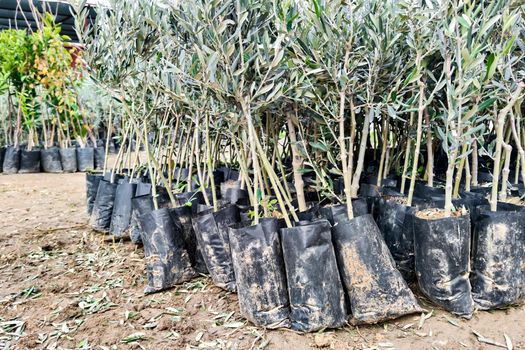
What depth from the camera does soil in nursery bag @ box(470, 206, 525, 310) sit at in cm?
199

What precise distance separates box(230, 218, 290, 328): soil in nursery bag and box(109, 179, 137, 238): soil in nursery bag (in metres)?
1.75

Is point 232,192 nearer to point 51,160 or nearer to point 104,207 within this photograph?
point 104,207

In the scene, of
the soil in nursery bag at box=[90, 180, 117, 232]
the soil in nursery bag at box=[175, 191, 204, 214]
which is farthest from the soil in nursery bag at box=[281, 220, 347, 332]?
the soil in nursery bag at box=[90, 180, 117, 232]

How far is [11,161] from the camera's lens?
739 cm

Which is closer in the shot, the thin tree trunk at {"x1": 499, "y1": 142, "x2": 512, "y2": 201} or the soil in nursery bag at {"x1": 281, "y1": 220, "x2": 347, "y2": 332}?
the soil in nursery bag at {"x1": 281, "y1": 220, "x2": 347, "y2": 332}

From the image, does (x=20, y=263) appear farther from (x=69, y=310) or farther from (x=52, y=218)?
(x=52, y=218)

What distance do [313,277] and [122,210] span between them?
2098mm

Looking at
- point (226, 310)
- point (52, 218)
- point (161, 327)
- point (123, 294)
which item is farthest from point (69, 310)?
point (52, 218)

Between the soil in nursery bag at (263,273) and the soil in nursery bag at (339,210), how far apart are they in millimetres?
405

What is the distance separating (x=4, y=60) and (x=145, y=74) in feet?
18.1

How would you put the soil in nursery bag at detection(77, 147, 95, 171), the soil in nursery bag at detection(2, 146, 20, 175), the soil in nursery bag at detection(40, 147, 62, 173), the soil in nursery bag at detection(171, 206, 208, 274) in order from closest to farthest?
1. the soil in nursery bag at detection(171, 206, 208, 274)
2. the soil in nursery bag at detection(2, 146, 20, 175)
3. the soil in nursery bag at detection(40, 147, 62, 173)
4. the soil in nursery bag at detection(77, 147, 95, 171)

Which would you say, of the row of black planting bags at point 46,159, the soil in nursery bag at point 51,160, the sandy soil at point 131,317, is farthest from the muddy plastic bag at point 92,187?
the soil in nursery bag at point 51,160

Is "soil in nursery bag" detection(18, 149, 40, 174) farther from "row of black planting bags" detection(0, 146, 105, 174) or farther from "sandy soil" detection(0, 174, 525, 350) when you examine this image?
"sandy soil" detection(0, 174, 525, 350)

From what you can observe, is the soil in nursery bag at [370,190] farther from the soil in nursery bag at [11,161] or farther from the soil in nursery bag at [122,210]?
the soil in nursery bag at [11,161]
